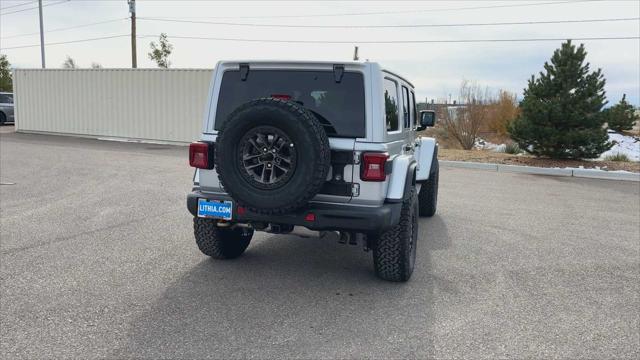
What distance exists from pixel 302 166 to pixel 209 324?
4.23 feet

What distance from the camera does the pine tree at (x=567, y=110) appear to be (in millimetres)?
13258

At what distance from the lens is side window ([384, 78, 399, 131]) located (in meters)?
4.18

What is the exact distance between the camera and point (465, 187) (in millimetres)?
10062

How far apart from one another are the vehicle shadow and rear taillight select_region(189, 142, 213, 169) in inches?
39.9

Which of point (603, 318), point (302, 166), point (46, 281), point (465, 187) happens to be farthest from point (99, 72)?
point (603, 318)

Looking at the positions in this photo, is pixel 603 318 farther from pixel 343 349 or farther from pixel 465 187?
pixel 465 187

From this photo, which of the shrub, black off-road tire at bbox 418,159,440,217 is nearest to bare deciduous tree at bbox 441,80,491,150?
the shrub

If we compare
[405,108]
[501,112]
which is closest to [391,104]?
[405,108]

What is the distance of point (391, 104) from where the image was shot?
441cm

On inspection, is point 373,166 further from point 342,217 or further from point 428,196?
point 428,196

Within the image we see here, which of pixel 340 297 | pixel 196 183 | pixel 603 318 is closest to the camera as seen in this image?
pixel 603 318

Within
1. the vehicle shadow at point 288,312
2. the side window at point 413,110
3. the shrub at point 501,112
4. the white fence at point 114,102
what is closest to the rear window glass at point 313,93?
the vehicle shadow at point 288,312

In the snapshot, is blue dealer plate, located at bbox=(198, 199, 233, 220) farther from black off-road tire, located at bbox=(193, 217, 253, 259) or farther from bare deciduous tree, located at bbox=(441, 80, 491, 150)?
bare deciduous tree, located at bbox=(441, 80, 491, 150)

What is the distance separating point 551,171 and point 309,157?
11.0m
